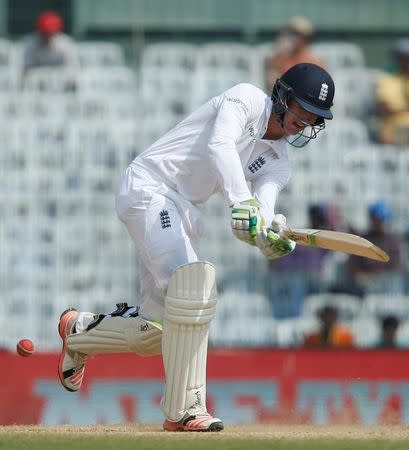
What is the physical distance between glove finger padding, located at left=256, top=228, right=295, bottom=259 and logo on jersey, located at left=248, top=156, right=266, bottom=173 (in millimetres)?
401

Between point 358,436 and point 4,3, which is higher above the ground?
point 4,3

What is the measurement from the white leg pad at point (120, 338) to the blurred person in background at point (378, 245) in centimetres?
310

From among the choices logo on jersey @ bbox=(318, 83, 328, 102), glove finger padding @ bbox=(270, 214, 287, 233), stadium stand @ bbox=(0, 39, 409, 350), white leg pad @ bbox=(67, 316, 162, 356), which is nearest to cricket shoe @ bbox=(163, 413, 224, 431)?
white leg pad @ bbox=(67, 316, 162, 356)

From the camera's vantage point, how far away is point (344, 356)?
22.8 ft

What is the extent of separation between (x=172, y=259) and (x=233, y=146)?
1.63ft

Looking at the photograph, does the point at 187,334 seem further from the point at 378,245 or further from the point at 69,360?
the point at 378,245

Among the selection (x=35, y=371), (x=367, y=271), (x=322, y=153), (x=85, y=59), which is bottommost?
(x=35, y=371)

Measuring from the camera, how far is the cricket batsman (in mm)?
4492

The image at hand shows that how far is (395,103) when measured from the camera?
8.45 m

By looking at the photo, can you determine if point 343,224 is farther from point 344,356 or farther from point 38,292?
point 38,292

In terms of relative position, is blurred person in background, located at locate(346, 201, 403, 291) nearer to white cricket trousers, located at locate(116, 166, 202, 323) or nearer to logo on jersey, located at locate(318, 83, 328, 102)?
white cricket trousers, located at locate(116, 166, 202, 323)

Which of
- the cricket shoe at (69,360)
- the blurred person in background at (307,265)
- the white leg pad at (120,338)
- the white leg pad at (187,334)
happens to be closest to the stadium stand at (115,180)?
the blurred person in background at (307,265)

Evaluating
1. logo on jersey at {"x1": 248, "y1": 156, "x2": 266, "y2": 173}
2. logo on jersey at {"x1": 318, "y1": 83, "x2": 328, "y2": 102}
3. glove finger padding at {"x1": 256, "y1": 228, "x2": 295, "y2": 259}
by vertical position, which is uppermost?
logo on jersey at {"x1": 318, "y1": 83, "x2": 328, "y2": 102}

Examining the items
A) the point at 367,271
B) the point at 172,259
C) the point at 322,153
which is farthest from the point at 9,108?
the point at 172,259
